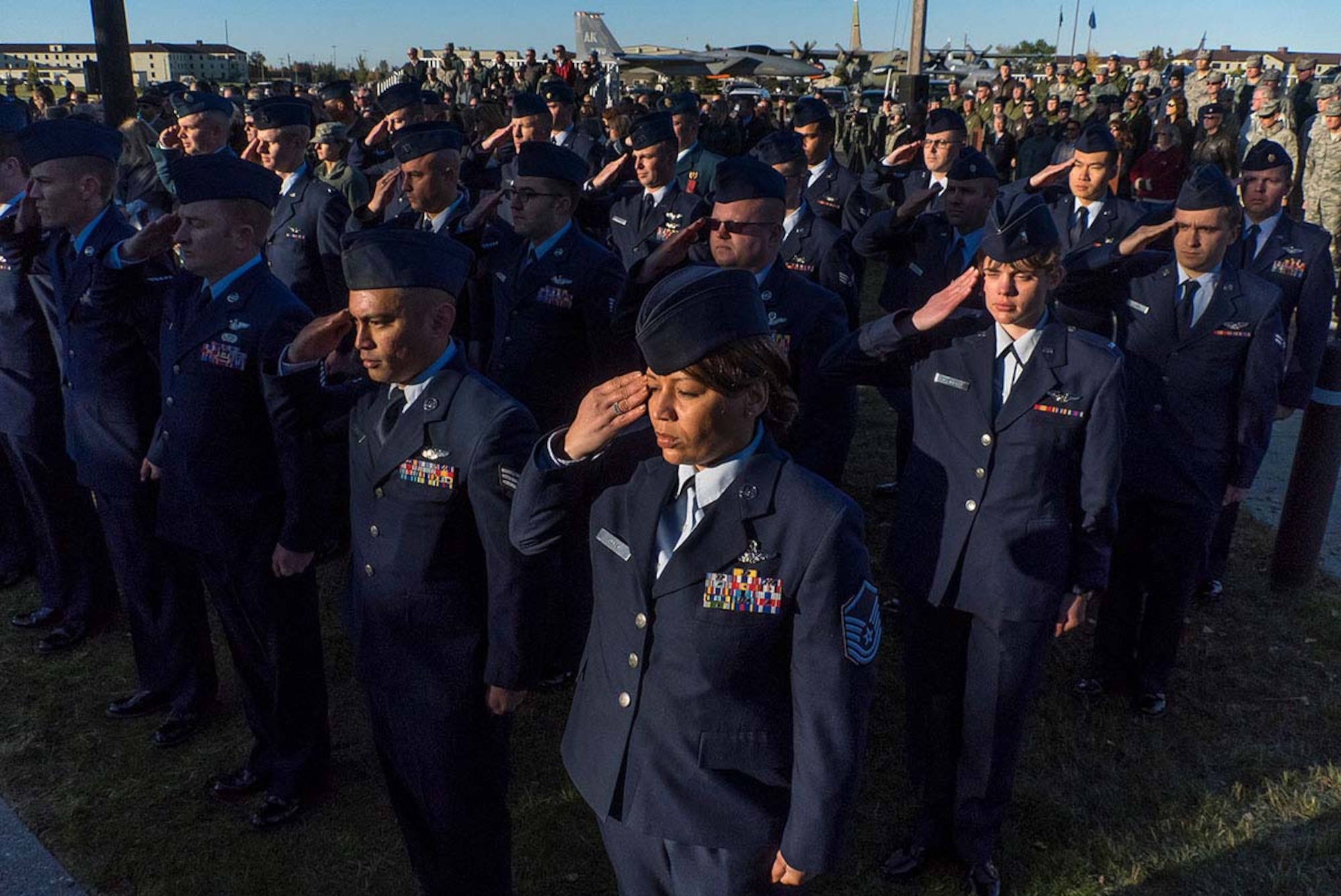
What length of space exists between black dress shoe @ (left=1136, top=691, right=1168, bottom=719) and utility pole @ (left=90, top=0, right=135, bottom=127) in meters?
10.5

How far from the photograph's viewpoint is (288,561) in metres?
3.62

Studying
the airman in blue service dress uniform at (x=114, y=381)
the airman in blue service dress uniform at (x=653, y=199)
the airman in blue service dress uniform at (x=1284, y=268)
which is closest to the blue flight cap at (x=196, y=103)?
the airman in blue service dress uniform at (x=114, y=381)

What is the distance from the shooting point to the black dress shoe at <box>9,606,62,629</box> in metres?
5.42

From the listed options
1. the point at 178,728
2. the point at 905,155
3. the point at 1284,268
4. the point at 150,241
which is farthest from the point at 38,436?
the point at 1284,268

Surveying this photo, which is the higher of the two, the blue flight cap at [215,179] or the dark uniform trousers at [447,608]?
the blue flight cap at [215,179]

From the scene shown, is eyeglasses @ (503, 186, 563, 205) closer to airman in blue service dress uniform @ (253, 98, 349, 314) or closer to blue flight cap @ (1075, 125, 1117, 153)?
airman in blue service dress uniform @ (253, 98, 349, 314)

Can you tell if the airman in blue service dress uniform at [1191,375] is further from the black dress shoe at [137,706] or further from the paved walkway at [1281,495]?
the black dress shoe at [137,706]

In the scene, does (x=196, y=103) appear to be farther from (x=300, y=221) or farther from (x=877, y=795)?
(x=877, y=795)

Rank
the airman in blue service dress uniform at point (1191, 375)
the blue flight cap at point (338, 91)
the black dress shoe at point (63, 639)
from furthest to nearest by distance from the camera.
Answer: the blue flight cap at point (338, 91) < the black dress shoe at point (63, 639) < the airman in blue service dress uniform at point (1191, 375)

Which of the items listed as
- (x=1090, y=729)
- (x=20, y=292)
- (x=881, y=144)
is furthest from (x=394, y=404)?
(x=881, y=144)

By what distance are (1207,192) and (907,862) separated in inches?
114

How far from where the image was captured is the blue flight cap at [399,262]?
9.36ft

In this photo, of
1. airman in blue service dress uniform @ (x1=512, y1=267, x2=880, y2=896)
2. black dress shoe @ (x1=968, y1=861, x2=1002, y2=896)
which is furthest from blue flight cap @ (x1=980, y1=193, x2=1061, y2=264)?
black dress shoe @ (x1=968, y1=861, x2=1002, y2=896)

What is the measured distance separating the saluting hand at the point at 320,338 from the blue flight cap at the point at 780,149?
158 inches
